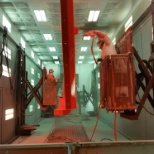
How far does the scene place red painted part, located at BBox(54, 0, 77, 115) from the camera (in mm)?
2000

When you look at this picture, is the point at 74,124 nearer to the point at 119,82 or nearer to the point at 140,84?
the point at 140,84

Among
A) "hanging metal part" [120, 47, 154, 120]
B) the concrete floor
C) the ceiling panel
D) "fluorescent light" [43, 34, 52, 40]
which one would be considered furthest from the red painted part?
"fluorescent light" [43, 34, 52, 40]

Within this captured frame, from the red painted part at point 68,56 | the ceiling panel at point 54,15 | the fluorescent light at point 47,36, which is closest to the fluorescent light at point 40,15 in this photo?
the ceiling panel at point 54,15

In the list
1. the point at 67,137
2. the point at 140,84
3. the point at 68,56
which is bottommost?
the point at 67,137

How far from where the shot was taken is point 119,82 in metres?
3.42

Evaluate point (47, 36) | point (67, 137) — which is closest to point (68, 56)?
point (67, 137)

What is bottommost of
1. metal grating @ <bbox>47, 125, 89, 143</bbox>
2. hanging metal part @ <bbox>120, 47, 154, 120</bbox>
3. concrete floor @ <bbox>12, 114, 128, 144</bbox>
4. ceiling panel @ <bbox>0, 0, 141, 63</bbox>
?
concrete floor @ <bbox>12, 114, 128, 144</bbox>

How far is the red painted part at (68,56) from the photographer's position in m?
2.00

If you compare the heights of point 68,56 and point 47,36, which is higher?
point 47,36

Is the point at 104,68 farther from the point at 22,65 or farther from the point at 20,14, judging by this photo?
the point at 22,65

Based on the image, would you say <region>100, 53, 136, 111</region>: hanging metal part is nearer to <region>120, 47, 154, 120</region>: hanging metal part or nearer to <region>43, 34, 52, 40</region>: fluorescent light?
<region>120, 47, 154, 120</region>: hanging metal part

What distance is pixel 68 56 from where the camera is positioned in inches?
83.4

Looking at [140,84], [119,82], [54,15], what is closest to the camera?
[119,82]

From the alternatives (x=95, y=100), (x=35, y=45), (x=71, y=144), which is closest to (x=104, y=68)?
Result: (x=71, y=144)
